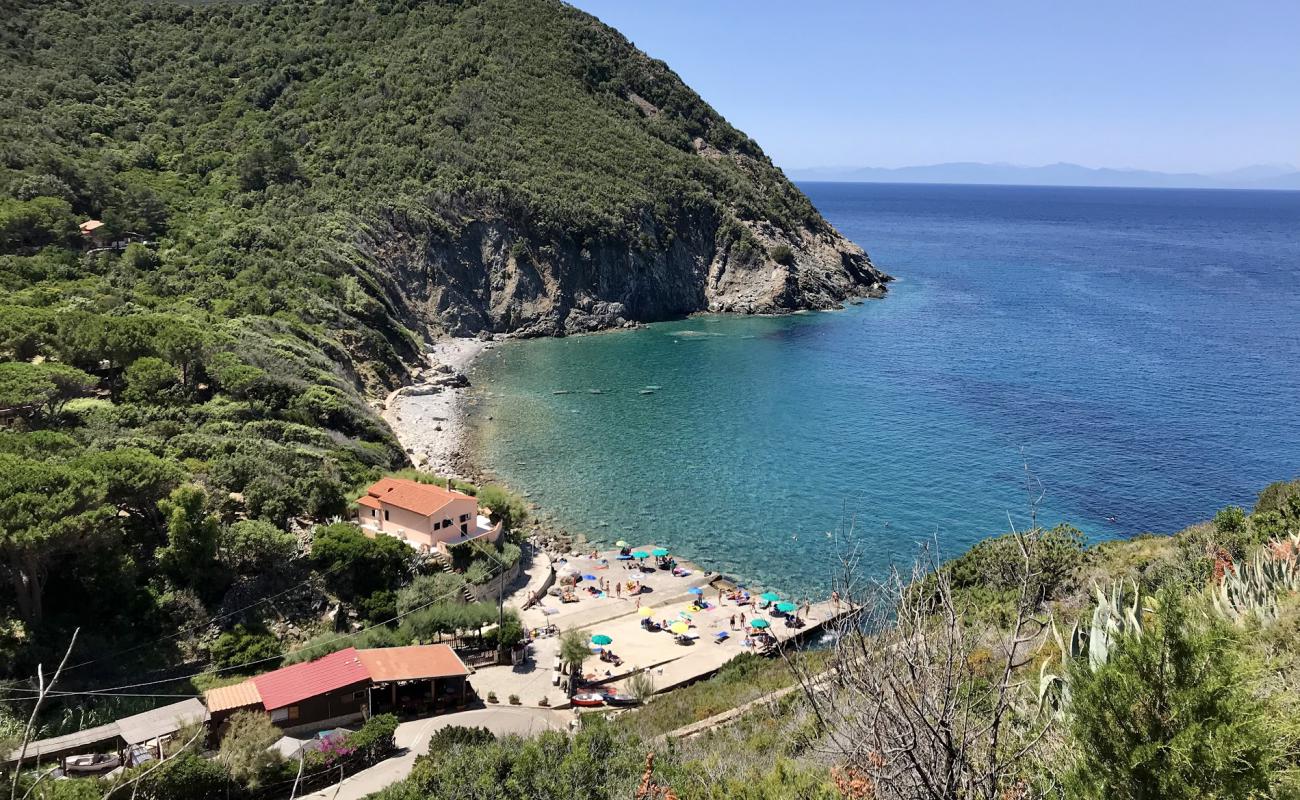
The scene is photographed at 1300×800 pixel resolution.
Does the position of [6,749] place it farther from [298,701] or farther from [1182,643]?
[1182,643]

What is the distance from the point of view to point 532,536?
1363 inches

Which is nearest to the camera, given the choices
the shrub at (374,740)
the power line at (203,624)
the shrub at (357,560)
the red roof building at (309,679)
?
the shrub at (374,740)

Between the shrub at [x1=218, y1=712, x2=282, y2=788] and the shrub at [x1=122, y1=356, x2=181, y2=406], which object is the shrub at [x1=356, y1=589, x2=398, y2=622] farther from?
the shrub at [x1=122, y1=356, x2=181, y2=406]

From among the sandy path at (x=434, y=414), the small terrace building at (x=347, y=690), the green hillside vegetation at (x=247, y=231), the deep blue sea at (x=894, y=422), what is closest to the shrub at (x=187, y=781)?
the small terrace building at (x=347, y=690)

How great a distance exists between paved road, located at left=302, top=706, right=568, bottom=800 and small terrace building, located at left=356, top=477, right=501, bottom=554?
27.1 feet

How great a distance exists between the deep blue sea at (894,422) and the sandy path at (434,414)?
65.5 inches

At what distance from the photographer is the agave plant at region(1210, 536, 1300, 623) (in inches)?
407

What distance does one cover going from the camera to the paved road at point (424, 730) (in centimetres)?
1716

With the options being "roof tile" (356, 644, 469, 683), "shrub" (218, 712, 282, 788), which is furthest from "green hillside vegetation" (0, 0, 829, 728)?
"shrub" (218, 712, 282, 788)

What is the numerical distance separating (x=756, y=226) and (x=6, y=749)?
291 ft

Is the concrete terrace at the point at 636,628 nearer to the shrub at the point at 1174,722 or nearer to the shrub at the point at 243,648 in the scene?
the shrub at the point at 243,648

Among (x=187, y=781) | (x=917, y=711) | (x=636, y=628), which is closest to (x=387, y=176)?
(x=636, y=628)

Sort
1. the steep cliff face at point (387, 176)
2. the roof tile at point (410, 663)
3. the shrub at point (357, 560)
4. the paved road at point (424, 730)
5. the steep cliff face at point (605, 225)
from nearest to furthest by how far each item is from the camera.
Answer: the paved road at point (424, 730) < the roof tile at point (410, 663) < the shrub at point (357, 560) < the steep cliff face at point (387, 176) < the steep cliff face at point (605, 225)

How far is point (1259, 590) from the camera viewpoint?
11.6 metres
